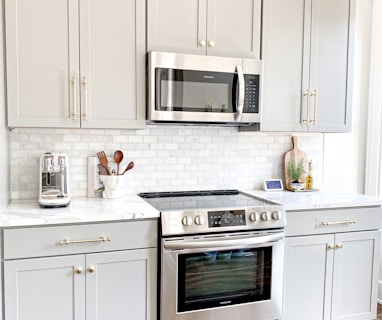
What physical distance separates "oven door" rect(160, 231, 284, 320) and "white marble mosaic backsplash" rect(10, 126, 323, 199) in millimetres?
723

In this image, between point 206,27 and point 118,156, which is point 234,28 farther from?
point 118,156

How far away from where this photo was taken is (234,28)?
260 centimetres

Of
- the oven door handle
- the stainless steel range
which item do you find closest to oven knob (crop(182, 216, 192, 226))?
the stainless steel range

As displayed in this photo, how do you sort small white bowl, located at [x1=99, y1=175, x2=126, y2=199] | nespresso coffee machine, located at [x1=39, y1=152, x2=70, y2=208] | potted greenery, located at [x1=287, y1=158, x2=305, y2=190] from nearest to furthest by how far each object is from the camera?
nespresso coffee machine, located at [x1=39, y1=152, x2=70, y2=208] < small white bowl, located at [x1=99, y1=175, x2=126, y2=199] < potted greenery, located at [x1=287, y1=158, x2=305, y2=190]

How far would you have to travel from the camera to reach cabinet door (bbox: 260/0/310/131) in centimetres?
269

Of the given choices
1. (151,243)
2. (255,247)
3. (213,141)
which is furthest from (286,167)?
(151,243)

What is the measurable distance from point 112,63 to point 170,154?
2.60ft

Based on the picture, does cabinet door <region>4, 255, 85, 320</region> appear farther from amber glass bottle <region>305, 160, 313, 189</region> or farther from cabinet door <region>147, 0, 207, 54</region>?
amber glass bottle <region>305, 160, 313, 189</region>

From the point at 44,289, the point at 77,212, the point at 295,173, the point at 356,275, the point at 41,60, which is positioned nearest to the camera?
the point at 44,289

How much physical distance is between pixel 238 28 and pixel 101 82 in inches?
38.7

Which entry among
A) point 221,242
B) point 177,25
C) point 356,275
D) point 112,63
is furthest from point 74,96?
point 356,275

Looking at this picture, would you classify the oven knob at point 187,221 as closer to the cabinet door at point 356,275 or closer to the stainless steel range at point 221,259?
the stainless steel range at point 221,259

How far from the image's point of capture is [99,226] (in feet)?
6.79

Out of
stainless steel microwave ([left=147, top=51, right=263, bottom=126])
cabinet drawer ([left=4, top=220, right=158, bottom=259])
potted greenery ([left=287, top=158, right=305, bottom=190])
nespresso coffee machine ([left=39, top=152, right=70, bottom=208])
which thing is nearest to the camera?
cabinet drawer ([left=4, top=220, right=158, bottom=259])
